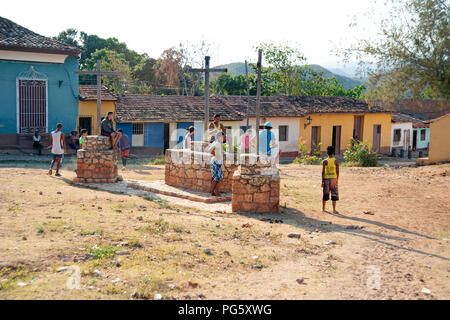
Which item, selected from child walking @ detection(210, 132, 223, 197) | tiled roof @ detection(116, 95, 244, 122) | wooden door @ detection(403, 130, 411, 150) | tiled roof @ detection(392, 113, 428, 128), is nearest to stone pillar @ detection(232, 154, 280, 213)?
child walking @ detection(210, 132, 223, 197)

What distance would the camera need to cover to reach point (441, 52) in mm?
11266

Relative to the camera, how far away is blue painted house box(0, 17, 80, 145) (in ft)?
57.9

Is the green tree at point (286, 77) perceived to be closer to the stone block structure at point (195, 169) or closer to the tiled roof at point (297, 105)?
the tiled roof at point (297, 105)

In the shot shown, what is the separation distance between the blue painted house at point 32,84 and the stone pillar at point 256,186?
1254cm

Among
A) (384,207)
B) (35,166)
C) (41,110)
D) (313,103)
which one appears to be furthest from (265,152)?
(313,103)

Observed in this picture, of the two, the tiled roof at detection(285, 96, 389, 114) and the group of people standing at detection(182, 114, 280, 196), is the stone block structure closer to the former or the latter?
the group of people standing at detection(182, 114, 280, 196)

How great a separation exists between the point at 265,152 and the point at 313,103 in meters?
22.8

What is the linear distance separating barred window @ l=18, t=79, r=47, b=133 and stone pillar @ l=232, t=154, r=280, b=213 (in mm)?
12651

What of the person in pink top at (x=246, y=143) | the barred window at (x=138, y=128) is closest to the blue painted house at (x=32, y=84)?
the barred window at (x=138, y=128)

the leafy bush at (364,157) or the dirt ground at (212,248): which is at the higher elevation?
the leafy bush at (364,157)

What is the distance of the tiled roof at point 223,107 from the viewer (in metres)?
25.5

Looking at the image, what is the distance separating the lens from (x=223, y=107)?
28.9 meters

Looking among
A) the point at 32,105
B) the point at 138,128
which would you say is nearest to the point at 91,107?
the point at 138,128
